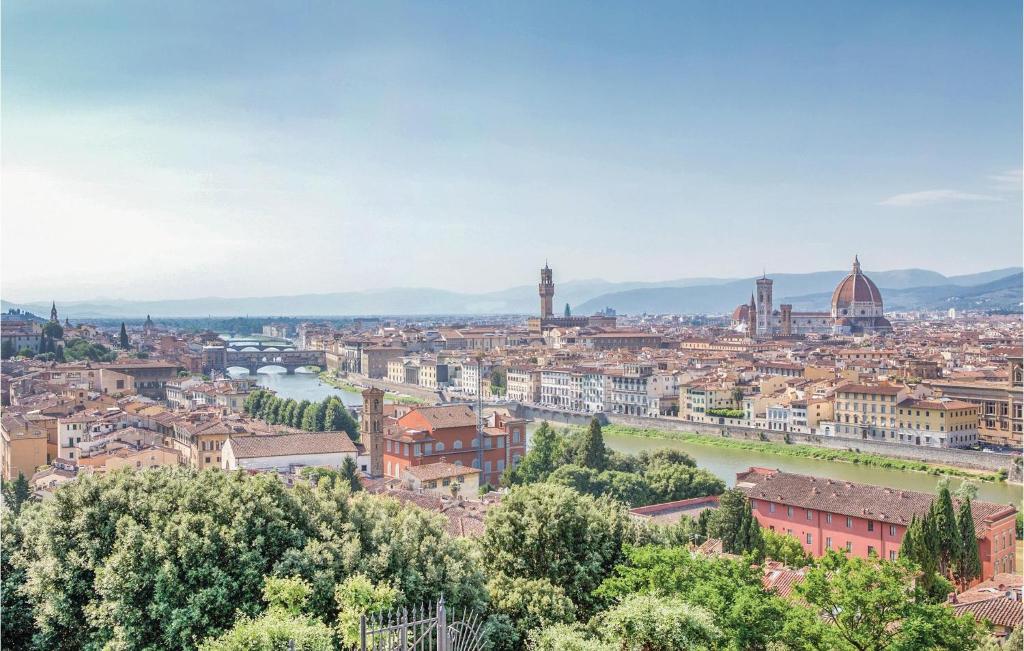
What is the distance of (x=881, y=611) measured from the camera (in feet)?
13.2

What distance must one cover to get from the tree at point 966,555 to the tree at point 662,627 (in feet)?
17.0

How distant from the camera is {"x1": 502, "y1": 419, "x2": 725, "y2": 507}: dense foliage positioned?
11562 mm

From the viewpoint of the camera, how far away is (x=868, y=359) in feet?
105

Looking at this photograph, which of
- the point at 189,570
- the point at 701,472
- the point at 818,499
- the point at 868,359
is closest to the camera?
the point at 189,570

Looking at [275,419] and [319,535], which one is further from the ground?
[319,535]

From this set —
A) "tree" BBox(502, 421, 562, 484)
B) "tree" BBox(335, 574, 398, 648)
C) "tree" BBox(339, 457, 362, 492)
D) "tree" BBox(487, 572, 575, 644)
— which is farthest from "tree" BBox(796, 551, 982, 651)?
"tree" BBox(502, 421, 562, 484)

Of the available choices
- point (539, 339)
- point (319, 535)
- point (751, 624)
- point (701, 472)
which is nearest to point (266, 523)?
point (319, 535)

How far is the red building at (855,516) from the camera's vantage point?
8.93m

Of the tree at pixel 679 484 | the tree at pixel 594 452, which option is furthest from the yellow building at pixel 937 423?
the tree at pixel 594 452

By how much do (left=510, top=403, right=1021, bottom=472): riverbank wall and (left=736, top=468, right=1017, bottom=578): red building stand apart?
7.66 meters

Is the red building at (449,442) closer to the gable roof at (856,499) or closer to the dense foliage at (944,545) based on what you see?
the gable roof at (856,499)

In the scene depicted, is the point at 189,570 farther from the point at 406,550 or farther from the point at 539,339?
the point at 539,339

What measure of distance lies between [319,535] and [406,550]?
1.49ft

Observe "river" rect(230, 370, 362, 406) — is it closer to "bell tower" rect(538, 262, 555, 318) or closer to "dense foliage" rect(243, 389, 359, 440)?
"dense foliage" rect(243, 389, 359, 440)
